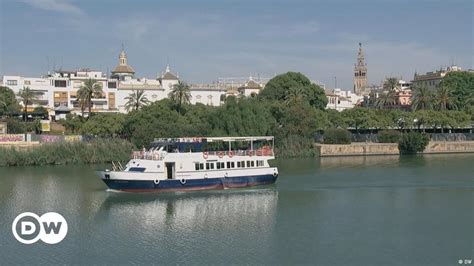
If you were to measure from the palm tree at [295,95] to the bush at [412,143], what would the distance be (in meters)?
14.9

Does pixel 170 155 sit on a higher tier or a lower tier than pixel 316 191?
higher

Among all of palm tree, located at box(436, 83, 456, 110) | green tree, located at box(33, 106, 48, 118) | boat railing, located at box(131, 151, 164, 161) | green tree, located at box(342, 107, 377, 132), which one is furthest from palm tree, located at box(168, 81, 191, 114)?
palm tree, located at box(436, 83, 456, 110)

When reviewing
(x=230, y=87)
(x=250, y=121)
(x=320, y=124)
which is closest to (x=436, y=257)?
(x=250, y=121)

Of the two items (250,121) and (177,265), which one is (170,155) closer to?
(177,265)

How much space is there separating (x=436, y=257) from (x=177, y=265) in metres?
11.0

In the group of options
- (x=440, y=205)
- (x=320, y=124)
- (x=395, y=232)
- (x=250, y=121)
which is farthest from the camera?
(x=320, y=124)

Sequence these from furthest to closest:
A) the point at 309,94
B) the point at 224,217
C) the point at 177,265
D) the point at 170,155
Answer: the point at 309,94
the point at 170,155
the point at 224,217
the point at 177,265

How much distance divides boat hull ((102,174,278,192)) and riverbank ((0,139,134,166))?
23498mm

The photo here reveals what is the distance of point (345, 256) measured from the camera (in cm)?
2659

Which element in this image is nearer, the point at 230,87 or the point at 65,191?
the point at 65,191

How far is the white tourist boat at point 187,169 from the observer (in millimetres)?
41812

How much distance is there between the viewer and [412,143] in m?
78.1

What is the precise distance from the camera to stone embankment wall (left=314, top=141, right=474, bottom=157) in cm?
7681

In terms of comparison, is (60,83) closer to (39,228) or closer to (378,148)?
(378,148)
